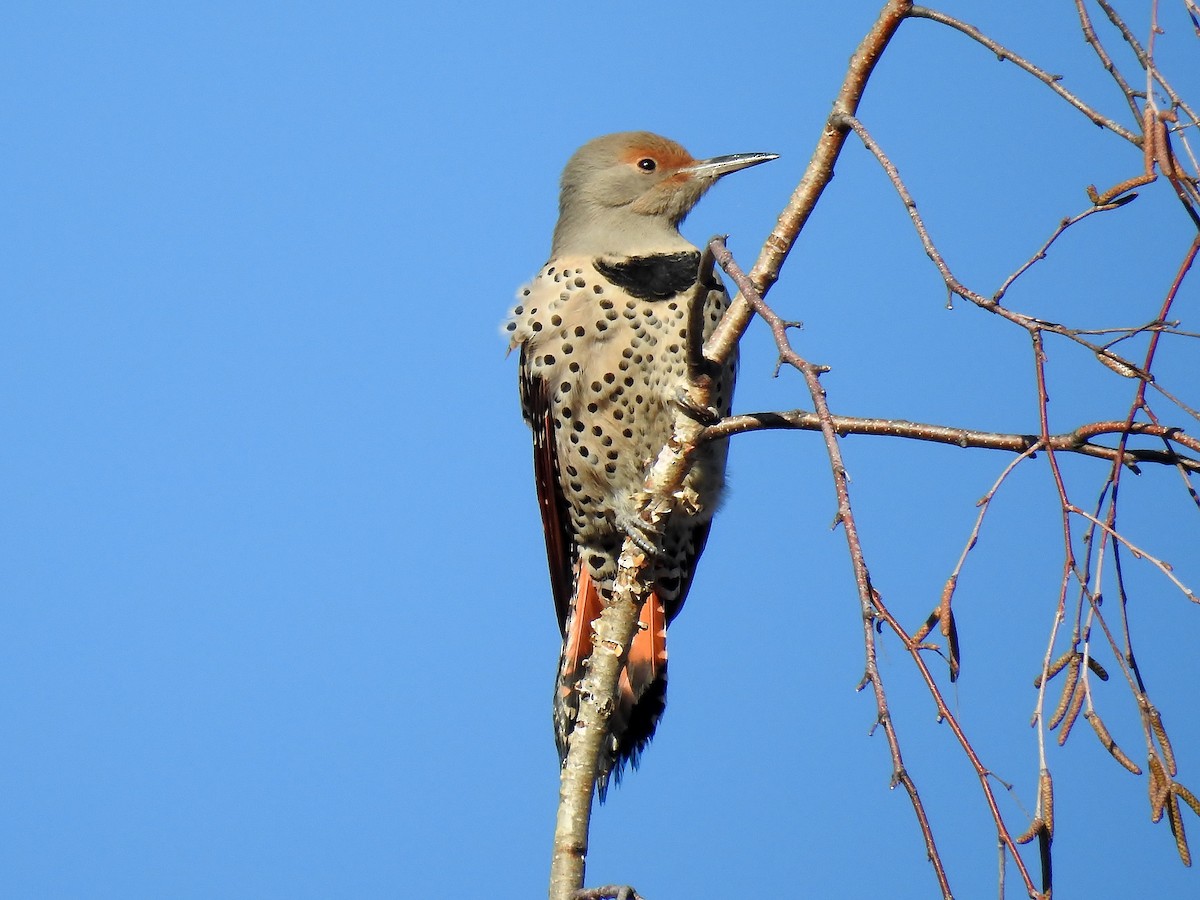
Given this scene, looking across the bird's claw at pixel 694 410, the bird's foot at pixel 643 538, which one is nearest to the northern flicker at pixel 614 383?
the bird's foot at pixel 643 538

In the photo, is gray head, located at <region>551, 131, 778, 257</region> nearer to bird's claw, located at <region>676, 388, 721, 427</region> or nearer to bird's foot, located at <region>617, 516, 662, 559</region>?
bird's foot, located at <region>617, 516, 662, 559</region>

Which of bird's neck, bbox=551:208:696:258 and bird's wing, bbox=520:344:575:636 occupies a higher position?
bird's neck, bbox=551:208:696:258

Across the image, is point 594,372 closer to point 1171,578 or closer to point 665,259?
point 665,259

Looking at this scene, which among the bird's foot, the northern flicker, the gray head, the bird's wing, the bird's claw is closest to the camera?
the bird's claw

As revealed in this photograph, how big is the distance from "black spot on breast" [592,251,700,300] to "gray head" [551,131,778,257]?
101 mm

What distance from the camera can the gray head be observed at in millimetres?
4117

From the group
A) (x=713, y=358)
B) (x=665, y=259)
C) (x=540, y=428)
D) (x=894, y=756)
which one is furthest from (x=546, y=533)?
(x=894, y=756)

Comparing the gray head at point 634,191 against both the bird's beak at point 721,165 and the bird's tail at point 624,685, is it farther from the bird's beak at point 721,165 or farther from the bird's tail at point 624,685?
the bird's tail at point 624,685

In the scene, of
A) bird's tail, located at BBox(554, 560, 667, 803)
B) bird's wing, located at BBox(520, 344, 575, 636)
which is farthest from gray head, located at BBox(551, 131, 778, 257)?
bird's tail, located at BBox(554, 560, 667, 803)

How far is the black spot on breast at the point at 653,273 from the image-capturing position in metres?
3.84

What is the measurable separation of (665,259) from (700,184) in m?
0.38

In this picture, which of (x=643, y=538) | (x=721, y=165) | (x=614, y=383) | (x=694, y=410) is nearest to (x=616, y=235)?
(x=721, y=165)

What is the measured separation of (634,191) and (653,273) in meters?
0.42

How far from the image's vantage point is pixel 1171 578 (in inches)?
63.8
